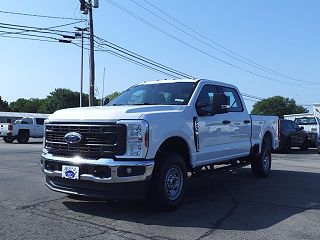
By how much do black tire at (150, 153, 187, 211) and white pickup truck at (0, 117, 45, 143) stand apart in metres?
26.0

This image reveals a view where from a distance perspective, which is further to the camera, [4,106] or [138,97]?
[4,106]

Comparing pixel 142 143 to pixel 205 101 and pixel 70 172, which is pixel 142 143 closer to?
pixel 70 172

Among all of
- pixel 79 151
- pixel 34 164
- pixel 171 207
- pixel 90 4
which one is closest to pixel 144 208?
pixel 171 207

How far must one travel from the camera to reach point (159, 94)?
8.54 m

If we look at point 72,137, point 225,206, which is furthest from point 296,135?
point 72,137

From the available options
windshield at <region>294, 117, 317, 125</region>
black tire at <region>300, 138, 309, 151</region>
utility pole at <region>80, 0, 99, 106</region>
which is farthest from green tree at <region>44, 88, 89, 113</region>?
black tire at <region>300, 138, 309, 151</region>

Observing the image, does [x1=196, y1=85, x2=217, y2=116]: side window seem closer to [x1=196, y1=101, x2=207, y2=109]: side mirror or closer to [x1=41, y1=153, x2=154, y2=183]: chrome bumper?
[x1=196, y1=101, x2=207, y2=109]: side mirror

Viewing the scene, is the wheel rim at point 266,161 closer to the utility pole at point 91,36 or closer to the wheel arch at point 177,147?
the wheel arch at point 177,147

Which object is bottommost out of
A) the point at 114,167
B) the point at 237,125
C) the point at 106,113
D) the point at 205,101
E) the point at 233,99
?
the point at 114,167

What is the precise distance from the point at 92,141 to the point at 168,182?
4.48ft

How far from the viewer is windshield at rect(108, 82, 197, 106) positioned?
8.25 metres

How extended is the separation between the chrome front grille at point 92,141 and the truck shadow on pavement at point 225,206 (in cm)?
95

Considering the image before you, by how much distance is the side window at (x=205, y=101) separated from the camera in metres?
8.19

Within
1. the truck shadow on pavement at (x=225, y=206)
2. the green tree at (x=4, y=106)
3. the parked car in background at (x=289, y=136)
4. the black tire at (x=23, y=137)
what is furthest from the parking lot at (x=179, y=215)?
the green tree at (x=4, y=106)
